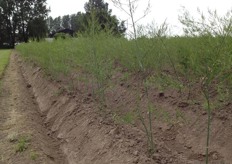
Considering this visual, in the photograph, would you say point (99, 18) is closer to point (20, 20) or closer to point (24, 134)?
point (24, 134)

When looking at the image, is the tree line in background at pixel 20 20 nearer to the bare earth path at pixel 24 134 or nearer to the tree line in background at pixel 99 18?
the bare earth path at pixel 24 134

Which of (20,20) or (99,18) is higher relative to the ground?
(20,20)

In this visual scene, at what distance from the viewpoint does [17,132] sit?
6.85m

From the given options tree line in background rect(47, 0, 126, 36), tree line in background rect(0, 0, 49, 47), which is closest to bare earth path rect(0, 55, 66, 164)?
tree line in background rect(47, 0, 126, 36)

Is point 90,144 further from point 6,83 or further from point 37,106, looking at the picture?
point 6,83

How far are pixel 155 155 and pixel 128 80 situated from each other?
406cm

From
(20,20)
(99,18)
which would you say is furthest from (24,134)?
(20,20)

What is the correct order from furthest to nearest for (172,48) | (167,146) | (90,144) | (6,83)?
(6,83), (172,48), (90,144), (167,146)

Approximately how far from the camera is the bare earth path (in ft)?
18.8

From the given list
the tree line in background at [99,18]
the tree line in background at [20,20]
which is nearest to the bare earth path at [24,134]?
the tree line in background at [99,18]

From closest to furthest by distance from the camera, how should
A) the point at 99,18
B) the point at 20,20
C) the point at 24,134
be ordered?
the point at 24,134
the point at 99,18
the point at 20,20

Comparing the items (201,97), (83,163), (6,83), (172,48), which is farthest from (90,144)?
(6,83)

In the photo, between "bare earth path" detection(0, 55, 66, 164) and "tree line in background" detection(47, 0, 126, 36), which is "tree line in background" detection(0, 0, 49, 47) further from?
"tree line in background" detection(47, 0, 126, 36)

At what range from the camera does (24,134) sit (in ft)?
21.8
